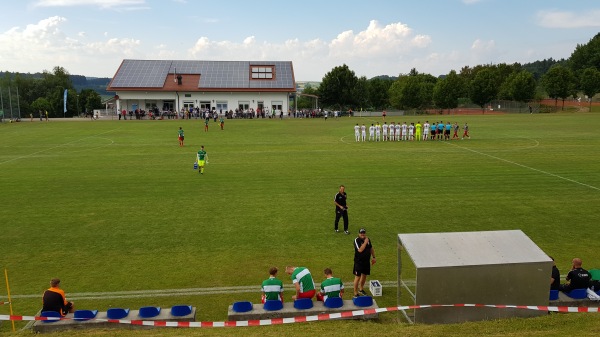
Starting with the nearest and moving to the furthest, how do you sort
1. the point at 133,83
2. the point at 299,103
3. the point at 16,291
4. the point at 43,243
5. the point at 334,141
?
the point at 16,291 → the point at 43,243 → the point at 334,141 → the point at 133,83 → the point at 299,103

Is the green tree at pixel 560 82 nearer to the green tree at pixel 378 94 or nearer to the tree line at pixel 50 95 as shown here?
the green tree at pixel 378 94

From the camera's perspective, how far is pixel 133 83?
68938 millimetres

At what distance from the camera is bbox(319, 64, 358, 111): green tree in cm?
8244

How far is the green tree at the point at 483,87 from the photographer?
8281cm

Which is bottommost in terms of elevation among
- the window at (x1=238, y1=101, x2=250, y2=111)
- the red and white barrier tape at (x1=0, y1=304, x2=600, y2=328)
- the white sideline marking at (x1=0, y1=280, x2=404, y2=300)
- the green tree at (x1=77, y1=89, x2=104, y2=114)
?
the white sideline marking at (x1=0, y1=280, x2=404, y2=300)

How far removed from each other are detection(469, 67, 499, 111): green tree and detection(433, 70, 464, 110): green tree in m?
2.09

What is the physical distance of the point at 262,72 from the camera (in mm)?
75125

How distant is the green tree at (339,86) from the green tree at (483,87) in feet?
71.3

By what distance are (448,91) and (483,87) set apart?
20.3ft

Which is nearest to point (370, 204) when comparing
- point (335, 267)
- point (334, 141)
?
point (335, 267)

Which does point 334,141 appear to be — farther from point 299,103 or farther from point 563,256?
point 299,103

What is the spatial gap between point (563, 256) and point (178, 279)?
10.1 meters

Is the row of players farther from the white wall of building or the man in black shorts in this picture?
the white wall of building

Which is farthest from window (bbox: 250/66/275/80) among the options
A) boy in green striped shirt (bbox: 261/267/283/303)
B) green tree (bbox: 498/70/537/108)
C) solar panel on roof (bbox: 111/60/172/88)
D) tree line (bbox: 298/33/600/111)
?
boy in green striped shirt (bbox: 261/267/283/303)
